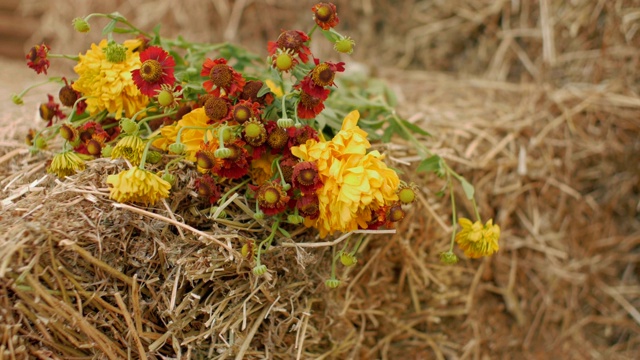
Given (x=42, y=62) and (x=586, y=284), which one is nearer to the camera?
(x=42, y=62)

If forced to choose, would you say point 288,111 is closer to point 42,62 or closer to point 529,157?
point 42,62

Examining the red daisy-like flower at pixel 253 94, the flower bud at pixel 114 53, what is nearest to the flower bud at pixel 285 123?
the red daisy-like flower at pixel 253 94

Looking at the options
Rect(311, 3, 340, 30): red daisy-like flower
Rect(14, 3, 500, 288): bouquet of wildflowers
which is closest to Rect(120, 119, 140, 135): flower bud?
Rect(14, 3, 500, 288): bouquet of wildflowers

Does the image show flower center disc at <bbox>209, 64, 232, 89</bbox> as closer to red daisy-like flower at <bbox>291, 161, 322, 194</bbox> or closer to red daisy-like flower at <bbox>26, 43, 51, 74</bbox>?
red daisy-like flower at <bbox>291, 161, 322, 194</bbox>

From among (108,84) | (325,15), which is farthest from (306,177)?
(108,84)

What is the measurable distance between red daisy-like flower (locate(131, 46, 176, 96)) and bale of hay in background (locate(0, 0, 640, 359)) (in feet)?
0.49

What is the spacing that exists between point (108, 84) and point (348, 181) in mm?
457

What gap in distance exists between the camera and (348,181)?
0.85 m

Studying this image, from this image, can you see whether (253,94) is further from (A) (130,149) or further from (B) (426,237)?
(B) (426,237)

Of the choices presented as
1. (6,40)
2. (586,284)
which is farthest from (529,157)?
(6,40)

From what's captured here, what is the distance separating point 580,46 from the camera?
178 centimetres

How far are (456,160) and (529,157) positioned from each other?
31 centimetres

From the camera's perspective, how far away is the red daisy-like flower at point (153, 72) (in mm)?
897

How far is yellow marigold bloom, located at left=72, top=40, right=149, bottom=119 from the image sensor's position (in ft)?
3.14
